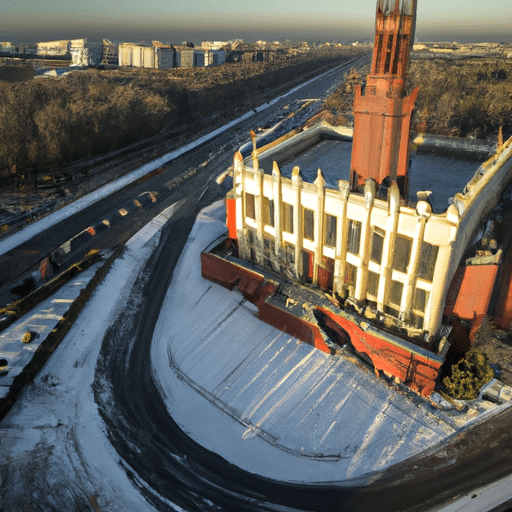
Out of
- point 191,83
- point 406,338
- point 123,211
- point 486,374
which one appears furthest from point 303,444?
point 191,83

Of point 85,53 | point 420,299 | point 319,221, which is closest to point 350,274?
point 319,221

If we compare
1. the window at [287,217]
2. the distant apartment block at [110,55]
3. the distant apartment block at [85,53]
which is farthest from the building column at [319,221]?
the distant apartment block at [110,55]

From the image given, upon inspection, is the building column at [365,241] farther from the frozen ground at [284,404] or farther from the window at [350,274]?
the frozen ground at [284,404]

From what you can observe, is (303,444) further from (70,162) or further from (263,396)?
(70,162)

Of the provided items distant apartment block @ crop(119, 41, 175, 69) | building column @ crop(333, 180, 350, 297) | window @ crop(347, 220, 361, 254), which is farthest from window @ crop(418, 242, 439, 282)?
distant apartment block @ crop(119, 41, 175, 69)

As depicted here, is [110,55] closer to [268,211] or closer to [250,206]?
[250,206]
